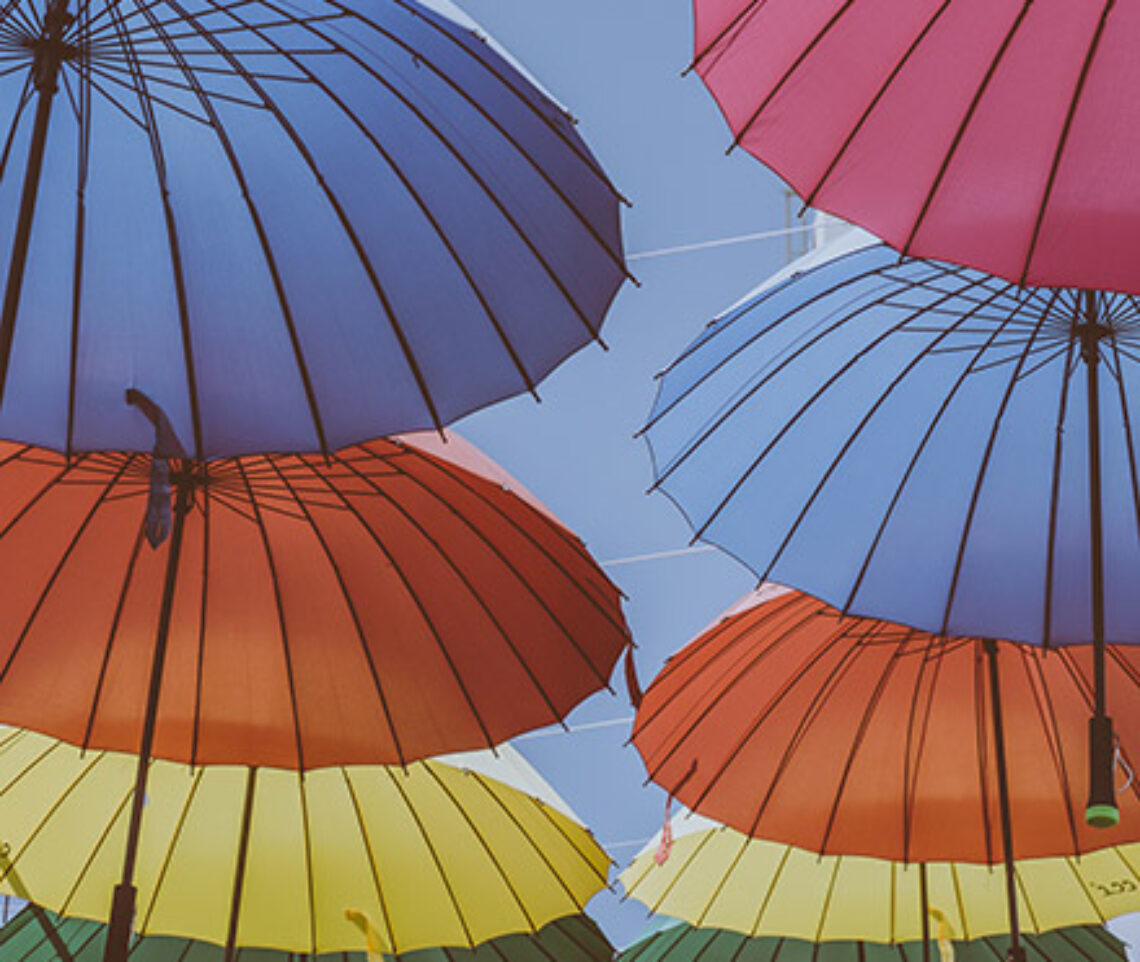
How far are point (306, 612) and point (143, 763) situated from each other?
56 cm

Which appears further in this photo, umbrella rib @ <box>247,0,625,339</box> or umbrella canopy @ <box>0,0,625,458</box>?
umbrella rib @ <box>247,0,625,339</box>

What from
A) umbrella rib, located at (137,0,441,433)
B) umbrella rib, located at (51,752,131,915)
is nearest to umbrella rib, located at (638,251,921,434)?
umbrella rib, located at (137,0,441,433)

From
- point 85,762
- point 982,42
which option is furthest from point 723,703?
point 982,42

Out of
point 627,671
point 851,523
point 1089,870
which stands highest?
point 851,523

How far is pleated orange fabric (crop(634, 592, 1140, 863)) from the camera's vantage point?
13.0 ft

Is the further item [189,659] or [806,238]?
[806,238]

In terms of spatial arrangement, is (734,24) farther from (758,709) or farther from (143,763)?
(758,709)

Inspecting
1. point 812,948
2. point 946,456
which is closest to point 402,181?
point 946,456

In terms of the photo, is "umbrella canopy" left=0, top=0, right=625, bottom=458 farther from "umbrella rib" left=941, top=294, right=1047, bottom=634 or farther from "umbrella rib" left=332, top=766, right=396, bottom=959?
"umbrella rib" left=332, top=766, right=396, bottom=959

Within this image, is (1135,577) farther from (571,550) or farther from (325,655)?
(325,655)

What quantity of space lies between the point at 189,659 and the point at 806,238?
13.1 feet

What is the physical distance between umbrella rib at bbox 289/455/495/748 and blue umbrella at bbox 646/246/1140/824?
1.86 feet

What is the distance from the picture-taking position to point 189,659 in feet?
11.3

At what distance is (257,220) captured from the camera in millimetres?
2572
